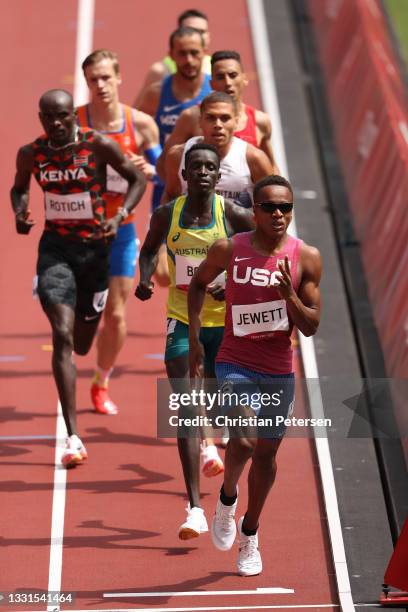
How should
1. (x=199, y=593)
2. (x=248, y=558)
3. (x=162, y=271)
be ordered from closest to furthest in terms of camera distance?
1. (x=199, y=593)
2. (x=248, y=558)
3. (x=162, y=271)

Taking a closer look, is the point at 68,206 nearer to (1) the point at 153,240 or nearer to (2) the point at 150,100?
(1) the point at 153,240

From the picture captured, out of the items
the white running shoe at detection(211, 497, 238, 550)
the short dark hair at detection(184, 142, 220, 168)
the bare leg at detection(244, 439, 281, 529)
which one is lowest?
the white running shoe at detection(211, 497, 238, 550)

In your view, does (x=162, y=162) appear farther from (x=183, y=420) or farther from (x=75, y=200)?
(x=183, y=420)

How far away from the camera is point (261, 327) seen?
9.55 m

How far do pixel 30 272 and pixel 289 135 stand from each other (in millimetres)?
5007

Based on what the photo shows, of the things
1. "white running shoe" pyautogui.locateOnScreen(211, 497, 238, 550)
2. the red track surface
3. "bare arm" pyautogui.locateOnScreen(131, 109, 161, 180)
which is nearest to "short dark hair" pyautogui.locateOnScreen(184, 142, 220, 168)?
the red track surface

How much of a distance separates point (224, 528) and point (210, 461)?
1.24 m

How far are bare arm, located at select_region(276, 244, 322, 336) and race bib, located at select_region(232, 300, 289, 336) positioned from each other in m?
0.09

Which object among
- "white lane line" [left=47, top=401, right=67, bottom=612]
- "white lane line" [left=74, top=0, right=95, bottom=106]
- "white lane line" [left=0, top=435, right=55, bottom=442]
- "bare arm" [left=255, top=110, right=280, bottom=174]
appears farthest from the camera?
"white lane line" [left=74, top=0, right=95, bottom=106]

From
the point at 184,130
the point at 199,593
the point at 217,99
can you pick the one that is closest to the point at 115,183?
the point at 184,130

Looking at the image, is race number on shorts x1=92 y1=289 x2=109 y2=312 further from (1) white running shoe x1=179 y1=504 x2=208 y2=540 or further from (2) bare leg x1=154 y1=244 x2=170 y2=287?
(1) white running shoe x1=179 y1=504 x2=208 y2=540

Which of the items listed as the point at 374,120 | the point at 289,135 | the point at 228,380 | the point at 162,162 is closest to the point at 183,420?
the point at 228,380

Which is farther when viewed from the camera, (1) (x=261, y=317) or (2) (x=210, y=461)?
(2) (x=210, y=461)

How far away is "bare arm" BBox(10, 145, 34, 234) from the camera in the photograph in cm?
1169
